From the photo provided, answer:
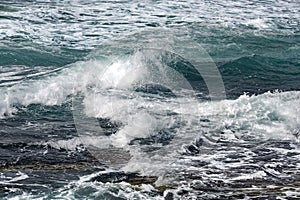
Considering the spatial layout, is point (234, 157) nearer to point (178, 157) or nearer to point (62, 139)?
point (178, 157)

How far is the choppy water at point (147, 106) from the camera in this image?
10.2 meters

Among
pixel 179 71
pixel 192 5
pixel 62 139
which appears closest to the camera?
pixel 62 139

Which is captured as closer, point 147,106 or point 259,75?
point 147,106

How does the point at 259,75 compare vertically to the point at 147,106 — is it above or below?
above

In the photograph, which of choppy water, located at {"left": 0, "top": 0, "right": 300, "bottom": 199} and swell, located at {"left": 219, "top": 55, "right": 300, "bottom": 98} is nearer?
choppy water, located at {"left": 0, "top": 0, "right": 300, "bottom": 199}

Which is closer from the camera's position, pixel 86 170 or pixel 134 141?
pixel 86 170

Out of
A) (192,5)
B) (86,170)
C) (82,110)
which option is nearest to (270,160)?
(86,170)

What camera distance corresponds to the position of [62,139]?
12.0 metres

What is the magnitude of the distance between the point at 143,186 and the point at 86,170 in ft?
3.87

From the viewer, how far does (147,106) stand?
46.7ft

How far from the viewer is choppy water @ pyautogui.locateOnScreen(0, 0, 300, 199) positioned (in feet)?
33.4

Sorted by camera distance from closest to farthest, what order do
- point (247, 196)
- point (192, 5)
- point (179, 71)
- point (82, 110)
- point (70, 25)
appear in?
point (247, 196), point (82, 110), point (179, 71), point (70, 25), point (192, 5)

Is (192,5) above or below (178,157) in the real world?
above

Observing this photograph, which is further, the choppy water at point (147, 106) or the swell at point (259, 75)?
the swell at point (259, 75)
